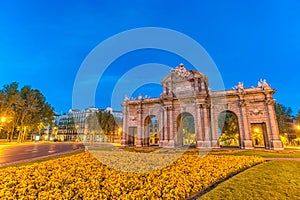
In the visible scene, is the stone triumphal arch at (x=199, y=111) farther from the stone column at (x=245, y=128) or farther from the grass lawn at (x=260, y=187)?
the grass lawn at (x=260, y=187)

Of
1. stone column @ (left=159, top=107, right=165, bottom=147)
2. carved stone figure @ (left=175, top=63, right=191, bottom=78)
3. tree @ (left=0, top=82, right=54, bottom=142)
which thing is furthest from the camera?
tree @ (left=0, top=82, right=54, bottom=142)

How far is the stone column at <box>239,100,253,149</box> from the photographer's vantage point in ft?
85.4

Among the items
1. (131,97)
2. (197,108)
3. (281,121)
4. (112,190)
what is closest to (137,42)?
(112,190)

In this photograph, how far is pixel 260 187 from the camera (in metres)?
7.28

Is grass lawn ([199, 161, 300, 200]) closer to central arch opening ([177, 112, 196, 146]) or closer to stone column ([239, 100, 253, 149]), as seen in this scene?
stone column ([239, 100, 253, 149])

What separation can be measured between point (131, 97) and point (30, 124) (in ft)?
111

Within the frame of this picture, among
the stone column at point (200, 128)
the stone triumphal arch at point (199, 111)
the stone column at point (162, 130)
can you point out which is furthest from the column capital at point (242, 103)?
the stone column at point (162, 130)

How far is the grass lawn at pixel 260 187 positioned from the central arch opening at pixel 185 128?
22667mm

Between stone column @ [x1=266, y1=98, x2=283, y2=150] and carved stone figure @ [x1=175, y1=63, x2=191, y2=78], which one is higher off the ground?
carved stone figure @ [x1=175, y1=63, x2=191, y2=78]

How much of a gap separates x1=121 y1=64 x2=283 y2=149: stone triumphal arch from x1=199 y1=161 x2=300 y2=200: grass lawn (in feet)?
59.5

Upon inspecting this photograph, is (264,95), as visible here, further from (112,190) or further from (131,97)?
(112,190)

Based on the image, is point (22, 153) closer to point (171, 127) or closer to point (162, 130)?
point (162, 130)

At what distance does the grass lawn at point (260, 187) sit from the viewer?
6312 mm

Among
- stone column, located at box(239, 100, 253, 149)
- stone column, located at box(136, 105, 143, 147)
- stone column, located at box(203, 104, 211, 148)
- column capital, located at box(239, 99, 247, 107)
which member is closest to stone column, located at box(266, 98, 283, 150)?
stone column, located at box(239, 100, 253, 149)
